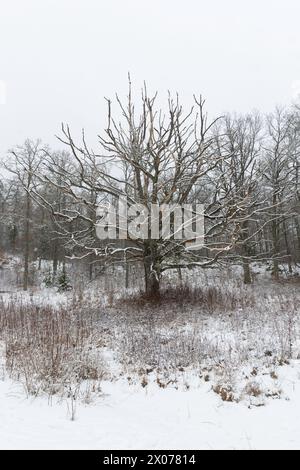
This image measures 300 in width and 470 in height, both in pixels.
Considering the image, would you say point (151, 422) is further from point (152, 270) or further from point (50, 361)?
point (152, 270)

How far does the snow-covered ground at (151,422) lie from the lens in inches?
132

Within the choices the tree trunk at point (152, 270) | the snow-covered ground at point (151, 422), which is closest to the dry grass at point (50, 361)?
the snow-covered ground at point (151, 422)

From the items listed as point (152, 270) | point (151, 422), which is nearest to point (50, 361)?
point (151, 422)

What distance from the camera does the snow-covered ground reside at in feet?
11.0

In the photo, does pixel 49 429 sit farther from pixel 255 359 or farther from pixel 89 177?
pixel 89 177

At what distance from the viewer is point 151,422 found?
3916 mm

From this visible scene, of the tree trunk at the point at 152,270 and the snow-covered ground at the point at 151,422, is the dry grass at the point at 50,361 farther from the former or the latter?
the tree trunk at the point at 152,270

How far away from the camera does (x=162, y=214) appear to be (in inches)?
487

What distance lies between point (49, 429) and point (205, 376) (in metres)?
2.71

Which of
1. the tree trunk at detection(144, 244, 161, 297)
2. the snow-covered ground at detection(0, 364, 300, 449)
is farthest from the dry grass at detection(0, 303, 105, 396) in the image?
the tree trunk at detection(144, 244, 161, 297)

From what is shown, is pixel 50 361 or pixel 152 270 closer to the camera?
pixel 50 361

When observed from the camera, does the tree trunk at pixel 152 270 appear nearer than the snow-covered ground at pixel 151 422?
No
